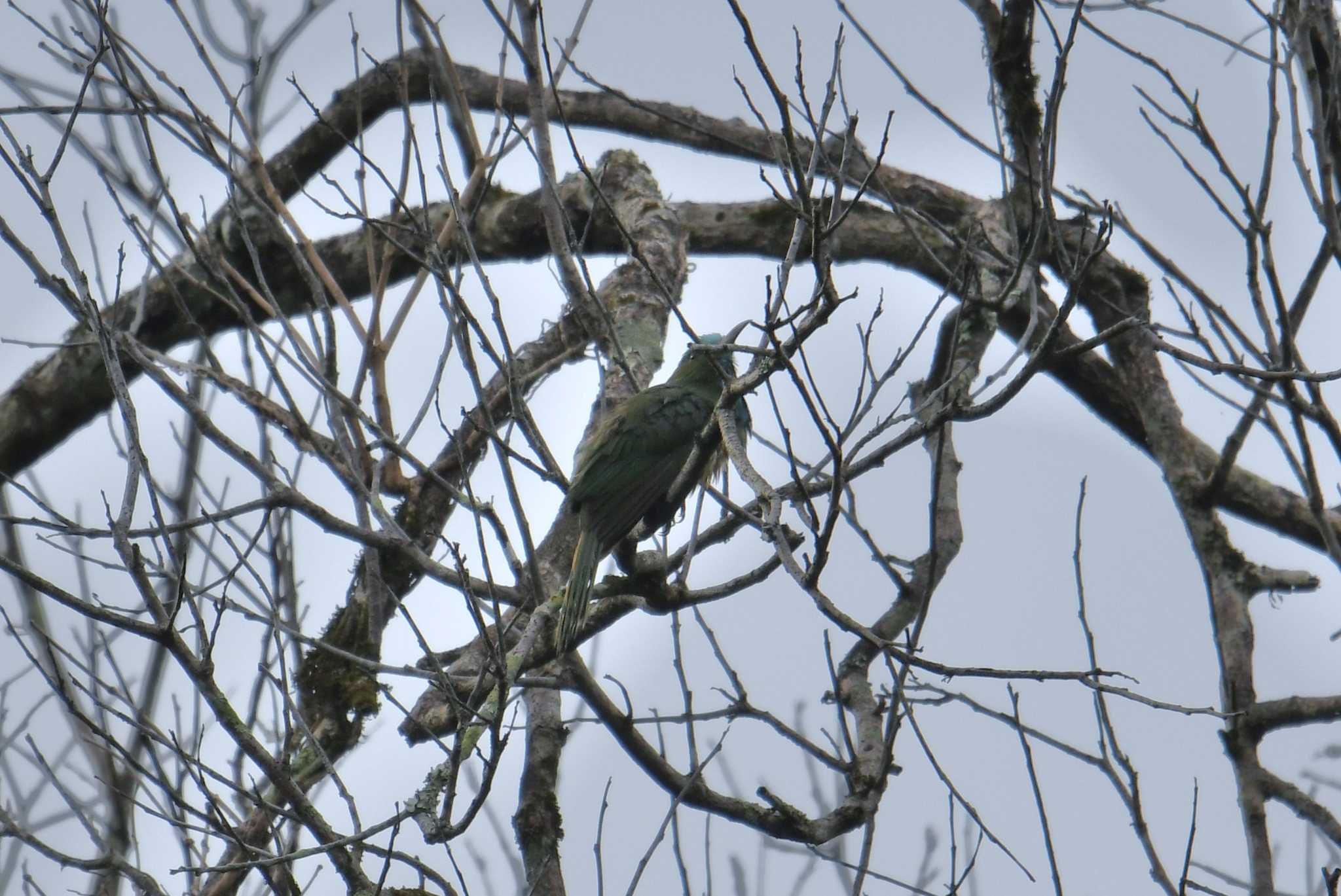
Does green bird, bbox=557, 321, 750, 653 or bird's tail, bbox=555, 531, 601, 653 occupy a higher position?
green bird, bbox=557, 321, 750, 653

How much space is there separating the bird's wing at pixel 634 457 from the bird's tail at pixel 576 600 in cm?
21

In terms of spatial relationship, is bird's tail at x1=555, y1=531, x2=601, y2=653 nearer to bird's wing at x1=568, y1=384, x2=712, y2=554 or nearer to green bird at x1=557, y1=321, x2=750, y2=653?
green bird at x1=557, y1=321, x2=750, y2=653

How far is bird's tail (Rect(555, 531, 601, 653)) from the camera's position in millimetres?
3358

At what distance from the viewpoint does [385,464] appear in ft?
15.3

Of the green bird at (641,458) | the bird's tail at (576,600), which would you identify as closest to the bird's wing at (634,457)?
the green bird at (641,458)

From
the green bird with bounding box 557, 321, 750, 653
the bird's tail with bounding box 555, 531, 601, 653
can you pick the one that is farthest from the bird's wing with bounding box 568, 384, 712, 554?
the bird's tail with bounding box 555, 531, 601, 653

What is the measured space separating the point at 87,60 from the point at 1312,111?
4.12 meters

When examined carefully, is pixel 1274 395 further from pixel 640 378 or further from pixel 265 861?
pixel 265 861

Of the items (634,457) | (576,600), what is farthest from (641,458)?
(576,600)

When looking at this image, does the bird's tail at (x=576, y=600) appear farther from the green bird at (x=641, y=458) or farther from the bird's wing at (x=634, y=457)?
the bird's wing at (x=634, y=457)

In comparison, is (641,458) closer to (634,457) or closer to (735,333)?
(634,457)

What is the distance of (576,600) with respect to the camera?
140 inches

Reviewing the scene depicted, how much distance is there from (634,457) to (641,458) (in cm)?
3

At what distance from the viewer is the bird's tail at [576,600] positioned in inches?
132
